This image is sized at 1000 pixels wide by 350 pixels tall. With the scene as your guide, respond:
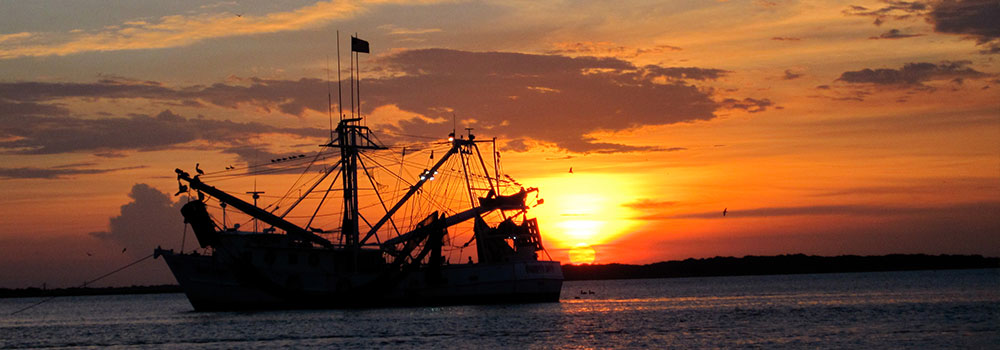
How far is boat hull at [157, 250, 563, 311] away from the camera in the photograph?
7206 cm

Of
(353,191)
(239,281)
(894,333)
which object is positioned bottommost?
(894,333)

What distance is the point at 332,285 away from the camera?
73000 mm

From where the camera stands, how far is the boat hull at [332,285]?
7206 cm

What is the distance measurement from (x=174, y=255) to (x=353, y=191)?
45.8ft

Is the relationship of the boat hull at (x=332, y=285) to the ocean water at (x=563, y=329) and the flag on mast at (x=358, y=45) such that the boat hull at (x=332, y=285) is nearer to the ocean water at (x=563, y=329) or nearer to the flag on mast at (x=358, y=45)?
the ocean water at (x=563, y=329)

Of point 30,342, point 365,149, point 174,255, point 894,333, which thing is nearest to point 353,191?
point 365,149

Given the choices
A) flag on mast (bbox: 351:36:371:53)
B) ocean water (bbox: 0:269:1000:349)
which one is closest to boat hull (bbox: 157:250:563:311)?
ocean water (bbox: 0:269:1000:349)

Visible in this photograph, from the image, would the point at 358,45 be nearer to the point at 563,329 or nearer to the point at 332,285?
the point at 332,285

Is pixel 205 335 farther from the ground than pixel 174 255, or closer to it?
closer to it

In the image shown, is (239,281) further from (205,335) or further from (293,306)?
(205,335)

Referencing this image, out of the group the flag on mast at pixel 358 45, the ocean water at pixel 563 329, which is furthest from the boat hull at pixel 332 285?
the flag on mast at pixel 358 45

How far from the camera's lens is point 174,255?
73125 millimetres

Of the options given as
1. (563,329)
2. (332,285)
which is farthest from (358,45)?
(563,329)

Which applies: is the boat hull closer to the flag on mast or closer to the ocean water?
the ocean water
